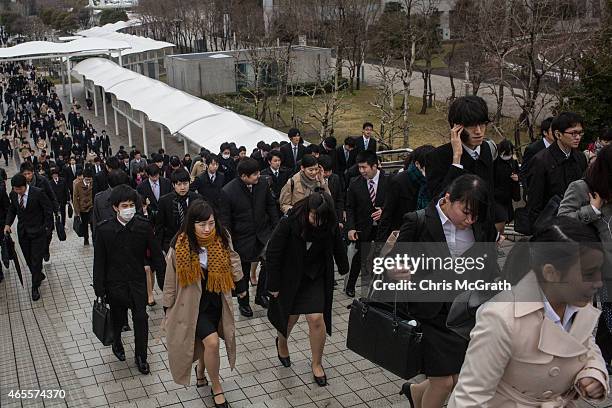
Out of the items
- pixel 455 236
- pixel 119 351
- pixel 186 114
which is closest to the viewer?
pixel 455 236

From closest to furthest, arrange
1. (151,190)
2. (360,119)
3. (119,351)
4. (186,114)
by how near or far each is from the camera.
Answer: (119,351) → (151,190) → (186,114) → (360,119)

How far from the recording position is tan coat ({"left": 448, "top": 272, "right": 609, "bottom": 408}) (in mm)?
2467

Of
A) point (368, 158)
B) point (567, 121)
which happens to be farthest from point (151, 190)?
point (567, 121)

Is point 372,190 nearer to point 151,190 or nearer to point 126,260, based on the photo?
point 126,260

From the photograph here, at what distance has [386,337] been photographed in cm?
457

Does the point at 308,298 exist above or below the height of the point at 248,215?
below

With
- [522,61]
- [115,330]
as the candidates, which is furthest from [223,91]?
[115,330]

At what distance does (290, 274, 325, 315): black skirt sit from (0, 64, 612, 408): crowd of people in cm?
1

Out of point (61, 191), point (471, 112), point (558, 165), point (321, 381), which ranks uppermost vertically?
point (471, 112)

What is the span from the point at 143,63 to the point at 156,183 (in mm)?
32471

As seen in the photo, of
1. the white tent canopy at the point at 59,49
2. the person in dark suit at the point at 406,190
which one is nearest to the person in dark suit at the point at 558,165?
the person in dark suit at the point at 406,190

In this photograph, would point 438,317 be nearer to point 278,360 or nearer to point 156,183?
point 278,360

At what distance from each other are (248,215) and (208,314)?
1983mm

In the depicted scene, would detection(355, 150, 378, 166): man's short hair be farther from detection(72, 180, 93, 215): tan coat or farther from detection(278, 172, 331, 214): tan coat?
detection(72, 180, 93, 215): tan coat
